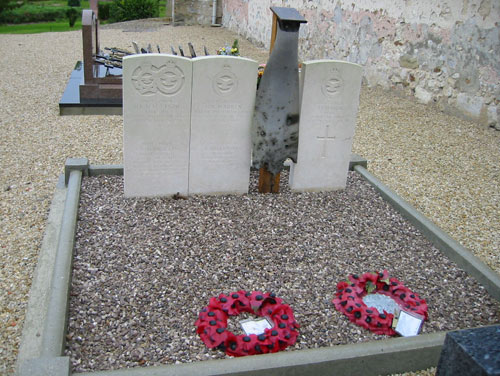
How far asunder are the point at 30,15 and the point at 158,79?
24308mm

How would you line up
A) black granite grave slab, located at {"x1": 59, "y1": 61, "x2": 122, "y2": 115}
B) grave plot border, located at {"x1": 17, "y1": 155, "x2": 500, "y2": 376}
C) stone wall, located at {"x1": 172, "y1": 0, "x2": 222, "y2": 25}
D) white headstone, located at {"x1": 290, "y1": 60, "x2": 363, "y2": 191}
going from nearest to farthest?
grave plot border, located at {"x1": 17, "y1": 155, "x2": 500, "y2": 376}
white headstone, located at {"x1": 290, "y1": 60, "x2": 363, "y2": 191}
black granite grave slab, located at {"x1": 59, "y1": 61, "x2": 122, "y2": 115}
stone wall, located at {"x1": 172, "y1": 0, "x2": 222, "y2": 25}

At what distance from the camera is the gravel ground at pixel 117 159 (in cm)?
381

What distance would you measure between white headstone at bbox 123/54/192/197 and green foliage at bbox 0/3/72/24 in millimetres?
22096

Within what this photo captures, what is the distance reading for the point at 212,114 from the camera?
436cm

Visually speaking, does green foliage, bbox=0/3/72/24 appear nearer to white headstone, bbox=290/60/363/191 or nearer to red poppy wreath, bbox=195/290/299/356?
white headstone, bbox=290/60/363/191

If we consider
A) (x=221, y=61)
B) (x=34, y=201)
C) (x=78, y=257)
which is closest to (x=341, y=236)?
(x=221, y=61)

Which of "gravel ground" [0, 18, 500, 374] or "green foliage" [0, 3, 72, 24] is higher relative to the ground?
"gravel ground" [0, 18, 500, 374]

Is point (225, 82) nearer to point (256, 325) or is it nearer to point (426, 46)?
point (256, 325)

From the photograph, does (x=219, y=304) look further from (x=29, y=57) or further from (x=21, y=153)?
(x=29, y=57)

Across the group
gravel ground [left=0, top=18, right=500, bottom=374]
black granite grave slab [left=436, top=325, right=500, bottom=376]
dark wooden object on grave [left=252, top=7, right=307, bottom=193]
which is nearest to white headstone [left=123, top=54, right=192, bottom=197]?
dark wooden object on grave [left=252, top=7, right=307, bottom=193]

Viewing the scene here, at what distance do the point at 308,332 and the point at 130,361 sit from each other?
1.03m

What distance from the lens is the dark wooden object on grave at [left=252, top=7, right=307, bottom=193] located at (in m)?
4.23

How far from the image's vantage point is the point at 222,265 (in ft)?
11.7

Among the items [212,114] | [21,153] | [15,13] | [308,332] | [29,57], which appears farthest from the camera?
[15,13]
